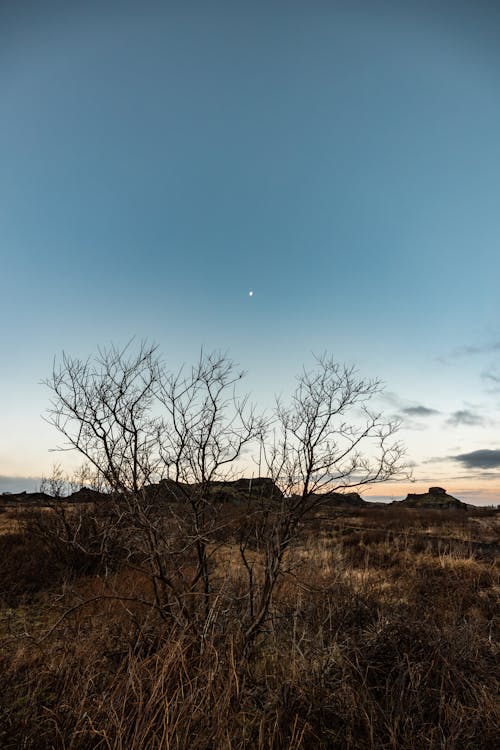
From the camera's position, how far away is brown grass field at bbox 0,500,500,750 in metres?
2.62

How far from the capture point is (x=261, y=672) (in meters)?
4.20

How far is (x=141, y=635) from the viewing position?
12.6 feet

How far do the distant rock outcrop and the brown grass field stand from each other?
46.3 metres

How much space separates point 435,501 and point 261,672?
56.4 m

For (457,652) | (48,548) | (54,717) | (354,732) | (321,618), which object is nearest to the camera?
(54,717)

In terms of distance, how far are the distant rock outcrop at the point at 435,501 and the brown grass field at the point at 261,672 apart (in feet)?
152

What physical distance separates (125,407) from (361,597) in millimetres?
4647

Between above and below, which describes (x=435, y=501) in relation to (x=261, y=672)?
above

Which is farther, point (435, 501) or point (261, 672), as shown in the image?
point (435, 501)

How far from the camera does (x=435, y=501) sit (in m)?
52.5

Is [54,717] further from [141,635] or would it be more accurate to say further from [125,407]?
[125,407]

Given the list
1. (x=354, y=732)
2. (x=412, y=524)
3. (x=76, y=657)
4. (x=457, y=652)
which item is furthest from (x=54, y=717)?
(x=412, y=524)

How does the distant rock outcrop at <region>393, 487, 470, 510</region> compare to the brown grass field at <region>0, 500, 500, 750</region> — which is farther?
the distant rock outcrop at <region>393, 487, 470, 510</region>

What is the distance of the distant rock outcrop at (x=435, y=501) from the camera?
48750 millimetres
